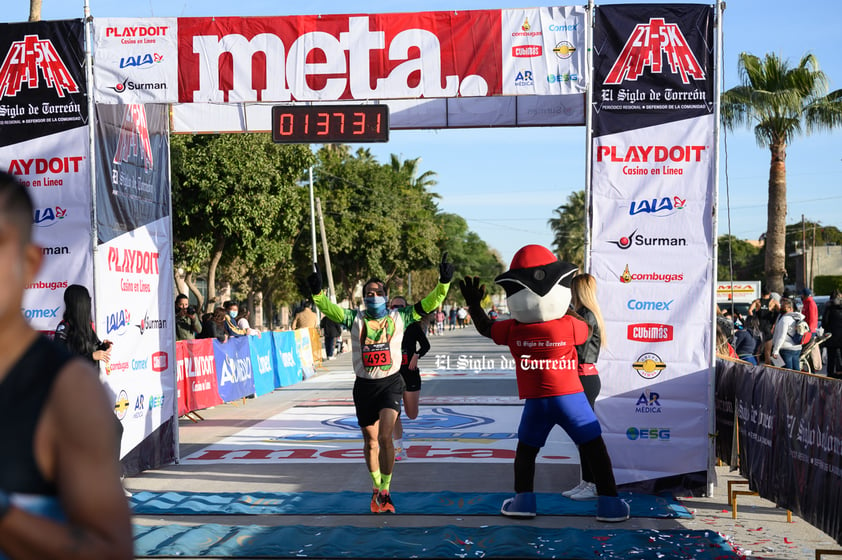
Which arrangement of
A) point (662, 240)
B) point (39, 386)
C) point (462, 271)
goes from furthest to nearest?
point (462, 271)
point (662, 240)
point (39, 386)

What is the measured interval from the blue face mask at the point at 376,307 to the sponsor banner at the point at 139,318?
2.92 m

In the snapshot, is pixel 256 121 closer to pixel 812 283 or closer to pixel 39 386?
pixel 39 386

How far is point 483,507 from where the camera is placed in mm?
8516

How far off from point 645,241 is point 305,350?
1730 centimetres

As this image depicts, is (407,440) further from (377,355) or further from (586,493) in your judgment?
(377,355)

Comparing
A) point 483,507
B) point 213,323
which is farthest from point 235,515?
point 213,323

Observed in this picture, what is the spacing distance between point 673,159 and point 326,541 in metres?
5.03

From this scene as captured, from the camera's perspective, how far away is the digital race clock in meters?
10.1

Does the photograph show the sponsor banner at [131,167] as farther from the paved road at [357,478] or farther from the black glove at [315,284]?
the paved road at [357,478]

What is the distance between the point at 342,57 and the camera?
9789mm

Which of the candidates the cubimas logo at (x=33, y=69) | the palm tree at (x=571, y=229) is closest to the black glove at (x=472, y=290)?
the cubimas logo at (x=33, y=69)

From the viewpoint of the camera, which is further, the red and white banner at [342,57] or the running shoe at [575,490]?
the red and white banner at [342,57]

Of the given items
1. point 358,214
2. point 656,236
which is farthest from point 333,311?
point 358,214

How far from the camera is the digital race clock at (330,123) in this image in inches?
399
